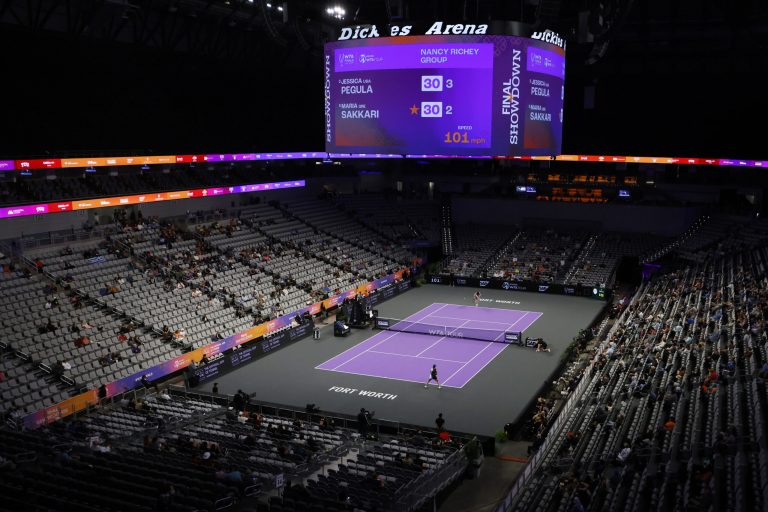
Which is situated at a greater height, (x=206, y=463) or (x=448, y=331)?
(x=206, y=463)

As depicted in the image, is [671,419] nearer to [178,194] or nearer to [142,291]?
[142,291]

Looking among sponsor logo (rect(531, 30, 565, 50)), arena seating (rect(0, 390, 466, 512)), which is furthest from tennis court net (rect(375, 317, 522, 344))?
sponsor logo (rect(531, 30, 565, 50))

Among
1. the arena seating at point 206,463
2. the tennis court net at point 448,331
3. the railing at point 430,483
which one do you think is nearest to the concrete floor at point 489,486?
the railing at point 430,483

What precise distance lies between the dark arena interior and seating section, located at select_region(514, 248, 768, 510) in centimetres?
12

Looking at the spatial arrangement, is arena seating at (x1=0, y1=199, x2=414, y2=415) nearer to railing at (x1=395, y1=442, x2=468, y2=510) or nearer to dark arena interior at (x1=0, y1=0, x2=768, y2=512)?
dark arena interior at (x1=0, y1=0, x2=768, y2=512)

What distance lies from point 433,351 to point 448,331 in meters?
3.08

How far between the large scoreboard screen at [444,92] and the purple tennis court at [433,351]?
32.1ft

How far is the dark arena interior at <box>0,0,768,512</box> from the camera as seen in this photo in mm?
17938

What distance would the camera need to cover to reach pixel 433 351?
114 feet

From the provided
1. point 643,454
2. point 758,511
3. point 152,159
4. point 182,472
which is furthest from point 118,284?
point 758,511

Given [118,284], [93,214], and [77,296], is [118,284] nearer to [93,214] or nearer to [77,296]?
[77,296]

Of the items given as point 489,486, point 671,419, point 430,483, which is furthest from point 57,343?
point 671,419

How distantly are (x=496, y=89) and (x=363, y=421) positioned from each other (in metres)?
12.9

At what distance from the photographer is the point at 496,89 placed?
2647 centimetres
